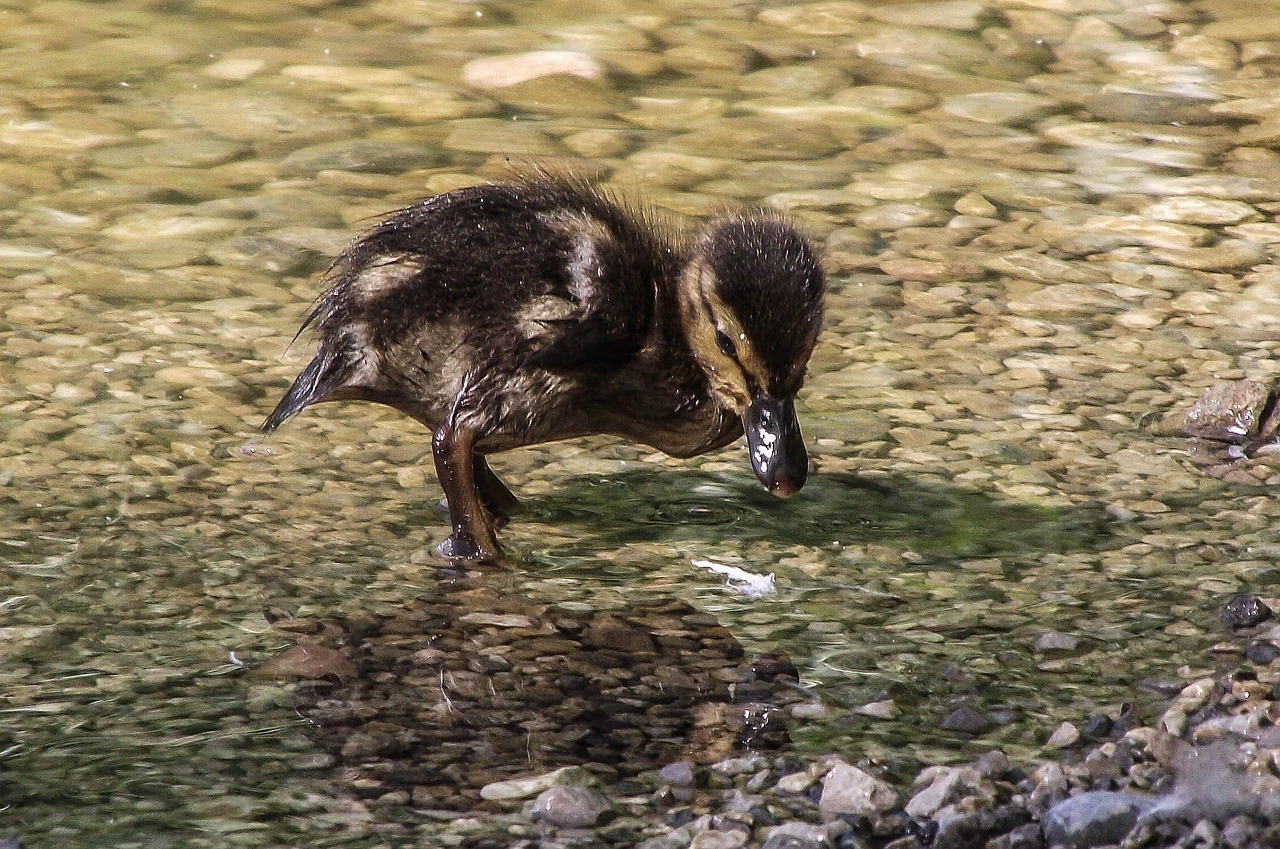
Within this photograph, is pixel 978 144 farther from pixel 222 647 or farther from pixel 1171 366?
pixel 222 647

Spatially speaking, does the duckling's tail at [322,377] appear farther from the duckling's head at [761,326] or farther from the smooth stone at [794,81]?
the smooth stone at [794,81]

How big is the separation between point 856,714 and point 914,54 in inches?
241

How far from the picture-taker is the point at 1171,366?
630cm

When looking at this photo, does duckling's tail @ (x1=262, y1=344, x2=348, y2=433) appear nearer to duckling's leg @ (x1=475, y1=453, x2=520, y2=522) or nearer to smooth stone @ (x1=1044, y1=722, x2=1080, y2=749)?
duckling's leg @ (x1=475, y1=453, x2=520, y2=522)

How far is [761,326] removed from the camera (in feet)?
15.9

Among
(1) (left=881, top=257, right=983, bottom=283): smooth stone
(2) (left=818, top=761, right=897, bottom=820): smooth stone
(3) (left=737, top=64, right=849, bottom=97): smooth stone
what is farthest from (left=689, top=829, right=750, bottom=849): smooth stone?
(3) (left=737, top=64, right=849, bottom=97): smooth stone

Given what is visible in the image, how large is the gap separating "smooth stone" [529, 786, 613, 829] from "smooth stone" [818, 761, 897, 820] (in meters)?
0.44

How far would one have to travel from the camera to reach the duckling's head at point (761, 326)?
4832mm

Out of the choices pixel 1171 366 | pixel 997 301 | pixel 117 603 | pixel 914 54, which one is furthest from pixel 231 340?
pixel 914 54

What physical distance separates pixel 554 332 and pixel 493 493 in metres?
0.67

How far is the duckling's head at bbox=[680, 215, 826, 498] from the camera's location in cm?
483

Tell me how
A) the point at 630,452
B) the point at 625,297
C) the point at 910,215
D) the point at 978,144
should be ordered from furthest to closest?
the point at 978,144 < the point at 910,215 < the point at 630,452 < the point at 625,297

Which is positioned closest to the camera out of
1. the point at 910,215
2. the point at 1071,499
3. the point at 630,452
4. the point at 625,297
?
the point at 625,297

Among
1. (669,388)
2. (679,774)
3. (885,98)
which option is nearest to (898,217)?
(885,98)
